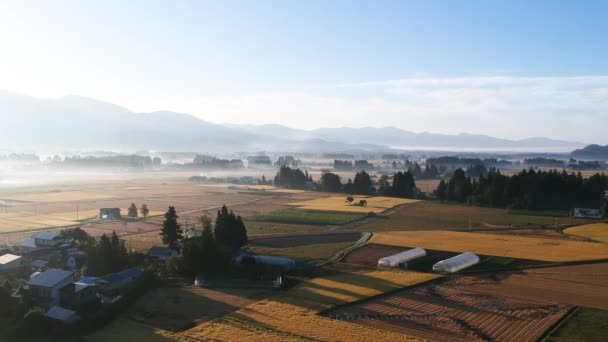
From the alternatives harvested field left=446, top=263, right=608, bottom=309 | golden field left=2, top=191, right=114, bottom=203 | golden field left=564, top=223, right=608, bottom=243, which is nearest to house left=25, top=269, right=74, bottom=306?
harvested field left=446, top=263, right=608, bottom=309

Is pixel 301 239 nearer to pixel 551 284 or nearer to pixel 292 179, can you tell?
pixel 551 284

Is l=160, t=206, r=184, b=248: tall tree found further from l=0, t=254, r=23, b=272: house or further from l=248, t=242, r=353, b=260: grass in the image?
l=0, t=254, r=23, b=272: house

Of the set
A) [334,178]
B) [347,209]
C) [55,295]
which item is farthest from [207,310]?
[334,178]

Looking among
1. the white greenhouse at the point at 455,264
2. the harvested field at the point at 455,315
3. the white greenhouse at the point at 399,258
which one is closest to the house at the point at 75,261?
the harvested field at the point at 455,315

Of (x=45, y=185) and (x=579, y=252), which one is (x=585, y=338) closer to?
(x=579, y=252)

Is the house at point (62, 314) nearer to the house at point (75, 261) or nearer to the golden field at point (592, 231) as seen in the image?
the house at point (75, 261)
